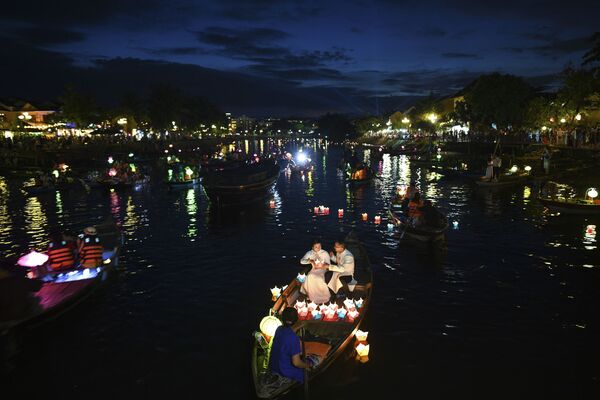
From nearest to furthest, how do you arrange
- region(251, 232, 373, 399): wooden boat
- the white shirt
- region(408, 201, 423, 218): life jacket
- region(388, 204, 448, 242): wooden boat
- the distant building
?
region(251, 232, 373, 399): wooden boat
the white shirt
region(388, 204, 448, 242): wooden boat
region(408, 201, 423, 218): life jacket
the distant building

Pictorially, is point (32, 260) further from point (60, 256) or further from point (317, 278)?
point (317, 278)

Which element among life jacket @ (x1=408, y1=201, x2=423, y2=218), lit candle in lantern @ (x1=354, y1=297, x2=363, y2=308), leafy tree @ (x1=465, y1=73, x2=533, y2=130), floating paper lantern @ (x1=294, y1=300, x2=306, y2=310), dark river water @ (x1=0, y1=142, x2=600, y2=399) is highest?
leafy tree @ (x1=465, y1=73, x2=533, y2=130)

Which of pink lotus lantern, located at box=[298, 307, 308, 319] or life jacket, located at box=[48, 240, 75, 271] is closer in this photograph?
pink lotus lantern, located at box=[298, 307, 308, 319]

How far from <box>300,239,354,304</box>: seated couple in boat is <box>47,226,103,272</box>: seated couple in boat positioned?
27.2ft

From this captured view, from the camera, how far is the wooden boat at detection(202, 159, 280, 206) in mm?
34016

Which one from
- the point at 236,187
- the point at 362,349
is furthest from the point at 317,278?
the point at 236,187

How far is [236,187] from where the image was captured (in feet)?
113

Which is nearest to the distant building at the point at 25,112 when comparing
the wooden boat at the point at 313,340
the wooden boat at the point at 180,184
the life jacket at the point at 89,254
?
the wooden boat at the point at 180,184

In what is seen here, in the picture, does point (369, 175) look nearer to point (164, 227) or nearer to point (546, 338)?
point (164, 227)

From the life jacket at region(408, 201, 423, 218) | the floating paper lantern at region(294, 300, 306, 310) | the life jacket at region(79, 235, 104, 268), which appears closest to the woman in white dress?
the floating paper lantern at region(294, 300, 306, 310)

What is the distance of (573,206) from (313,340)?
2289 cm

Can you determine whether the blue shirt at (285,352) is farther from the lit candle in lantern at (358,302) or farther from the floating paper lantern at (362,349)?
the lit candle in lantern at (358,302)

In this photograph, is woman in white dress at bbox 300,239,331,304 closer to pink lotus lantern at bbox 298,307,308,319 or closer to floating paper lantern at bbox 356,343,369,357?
pink lotus lantern at bbox 298,307,308,319

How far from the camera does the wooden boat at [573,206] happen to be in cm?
2642
